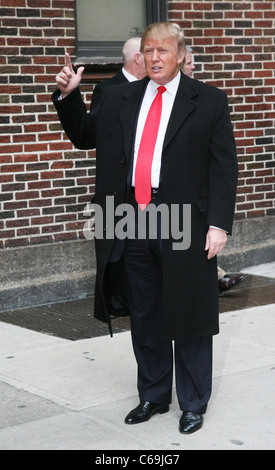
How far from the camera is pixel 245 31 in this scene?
8336mm

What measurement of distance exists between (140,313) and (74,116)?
40.2 inches

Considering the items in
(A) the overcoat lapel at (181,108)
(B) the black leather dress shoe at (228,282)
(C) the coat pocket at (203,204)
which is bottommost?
(B) the black leather dress shoe at (228,282)

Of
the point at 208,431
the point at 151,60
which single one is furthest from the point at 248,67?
the point at 208,431

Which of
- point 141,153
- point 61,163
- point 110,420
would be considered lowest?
point 110,420

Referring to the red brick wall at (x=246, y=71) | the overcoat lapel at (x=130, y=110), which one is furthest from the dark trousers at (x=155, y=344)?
the red brick wall at (x=246, y=71)

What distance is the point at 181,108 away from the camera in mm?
4051

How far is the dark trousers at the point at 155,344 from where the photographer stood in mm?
4191

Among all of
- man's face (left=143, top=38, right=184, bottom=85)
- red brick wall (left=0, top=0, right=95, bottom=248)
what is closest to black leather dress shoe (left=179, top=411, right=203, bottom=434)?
man's face (left=143, top=38, right=184, bottom=85)

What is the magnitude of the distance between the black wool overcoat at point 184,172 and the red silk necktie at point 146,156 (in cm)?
7

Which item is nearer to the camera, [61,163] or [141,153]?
[141,153]

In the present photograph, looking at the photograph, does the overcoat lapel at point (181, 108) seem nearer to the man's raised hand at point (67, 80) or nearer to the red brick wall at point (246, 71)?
the man's raised hand at point (67, 80)

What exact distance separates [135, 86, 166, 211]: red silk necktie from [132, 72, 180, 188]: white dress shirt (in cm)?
2
